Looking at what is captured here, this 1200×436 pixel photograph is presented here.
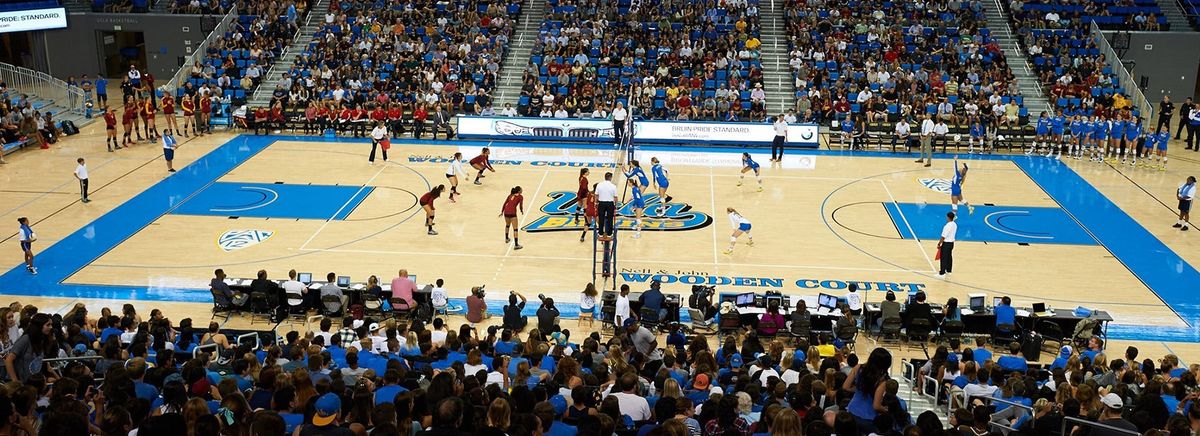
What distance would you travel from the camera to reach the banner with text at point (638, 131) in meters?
39.4

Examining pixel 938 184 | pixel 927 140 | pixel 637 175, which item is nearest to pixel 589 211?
pixel 637 175

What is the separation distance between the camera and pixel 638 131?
40.0m

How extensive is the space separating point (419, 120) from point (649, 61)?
10811mm

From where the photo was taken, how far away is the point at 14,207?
93.1ft

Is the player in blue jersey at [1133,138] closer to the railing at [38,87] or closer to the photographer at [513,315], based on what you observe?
the photographer at [513,315]

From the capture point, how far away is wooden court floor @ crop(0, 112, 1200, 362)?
915 inches

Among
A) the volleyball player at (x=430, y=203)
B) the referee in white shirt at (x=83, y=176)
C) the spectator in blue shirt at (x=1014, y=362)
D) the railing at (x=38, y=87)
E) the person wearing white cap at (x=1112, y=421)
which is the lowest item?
the spectator in blue shirt at (x=1014, y=362)

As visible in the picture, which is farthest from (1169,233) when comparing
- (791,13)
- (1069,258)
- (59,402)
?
(59,402)

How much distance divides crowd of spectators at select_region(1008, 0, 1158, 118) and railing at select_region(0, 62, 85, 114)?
39281mm

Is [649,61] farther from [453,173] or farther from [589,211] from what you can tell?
[589,211]

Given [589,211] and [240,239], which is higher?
[589,211]

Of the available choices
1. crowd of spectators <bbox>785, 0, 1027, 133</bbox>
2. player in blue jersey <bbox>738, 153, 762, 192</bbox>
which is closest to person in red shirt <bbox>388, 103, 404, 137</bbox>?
player in blue jersey <bbox>738, 153, 762, 192</bbox>

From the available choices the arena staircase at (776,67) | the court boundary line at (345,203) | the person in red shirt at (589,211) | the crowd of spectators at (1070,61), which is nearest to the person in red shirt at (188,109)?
the court boundary line at (345,203)

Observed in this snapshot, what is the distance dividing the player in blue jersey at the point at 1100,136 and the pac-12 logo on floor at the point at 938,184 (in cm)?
744
